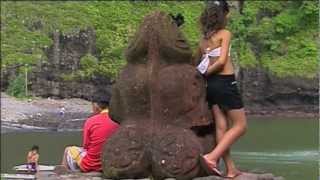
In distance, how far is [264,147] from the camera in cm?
2334

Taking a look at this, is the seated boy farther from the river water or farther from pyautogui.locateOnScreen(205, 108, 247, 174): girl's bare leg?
the river water

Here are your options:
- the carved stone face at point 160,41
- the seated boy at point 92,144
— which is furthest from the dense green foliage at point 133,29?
the carved stone face at point 160,41

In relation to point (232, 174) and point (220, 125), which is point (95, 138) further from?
point (232, 174)

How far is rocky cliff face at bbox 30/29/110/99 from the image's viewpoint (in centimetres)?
3472

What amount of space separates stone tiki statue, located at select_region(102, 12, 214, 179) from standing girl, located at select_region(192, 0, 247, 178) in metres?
0.13

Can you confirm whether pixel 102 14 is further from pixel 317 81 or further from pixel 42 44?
pixel 317 81

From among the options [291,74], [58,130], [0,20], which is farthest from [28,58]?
[291,74]

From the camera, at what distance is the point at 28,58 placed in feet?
116

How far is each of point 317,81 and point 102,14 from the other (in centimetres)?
1091

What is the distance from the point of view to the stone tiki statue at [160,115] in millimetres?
8195

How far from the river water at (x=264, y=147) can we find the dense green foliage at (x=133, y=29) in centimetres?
629

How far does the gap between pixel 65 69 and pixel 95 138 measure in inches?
1078

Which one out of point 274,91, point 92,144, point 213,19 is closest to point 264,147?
point 274,91

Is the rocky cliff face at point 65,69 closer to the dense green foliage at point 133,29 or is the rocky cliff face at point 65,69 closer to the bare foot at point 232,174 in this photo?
the dense green foliage at point 133,29
